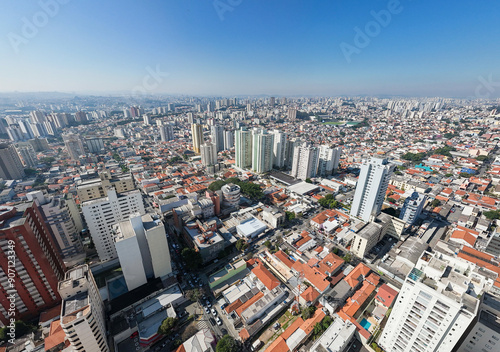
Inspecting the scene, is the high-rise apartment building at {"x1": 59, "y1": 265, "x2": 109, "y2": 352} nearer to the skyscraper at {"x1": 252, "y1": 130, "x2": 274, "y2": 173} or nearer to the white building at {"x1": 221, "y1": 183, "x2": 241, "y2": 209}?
the white building at {"x1": 221, "y1": 183, "x2": 241, "y2": 209}

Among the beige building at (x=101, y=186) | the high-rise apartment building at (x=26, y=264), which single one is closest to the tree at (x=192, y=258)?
the high-rise apartment building at (x=26, y=264)

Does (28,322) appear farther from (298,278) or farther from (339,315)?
(339,315)

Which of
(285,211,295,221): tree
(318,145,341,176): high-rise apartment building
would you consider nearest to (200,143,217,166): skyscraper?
(318,145,341,176): high-rise apartment building

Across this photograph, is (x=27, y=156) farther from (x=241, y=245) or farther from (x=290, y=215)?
(x=290, y=215)

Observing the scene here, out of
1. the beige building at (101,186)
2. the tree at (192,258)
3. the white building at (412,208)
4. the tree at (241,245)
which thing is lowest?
the tree at (241,245)

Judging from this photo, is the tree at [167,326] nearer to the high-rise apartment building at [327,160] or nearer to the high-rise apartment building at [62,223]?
the high-rise apartment building at [62,223]

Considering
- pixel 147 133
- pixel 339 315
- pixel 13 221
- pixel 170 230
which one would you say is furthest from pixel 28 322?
pixel 147 133

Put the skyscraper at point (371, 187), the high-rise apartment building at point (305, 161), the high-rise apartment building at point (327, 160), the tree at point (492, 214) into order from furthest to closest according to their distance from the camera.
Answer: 1. the high-rise apartment building at point (327, 160)
2. the high-rise apartment building at point (305, 161)
3. the tree at point (492, 214)
4. the skyscraper at point (371, 187)
